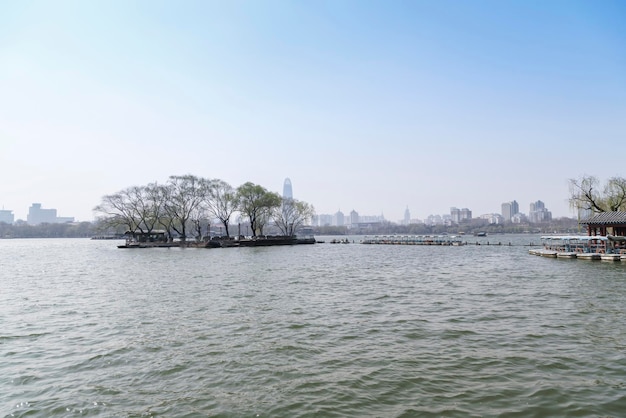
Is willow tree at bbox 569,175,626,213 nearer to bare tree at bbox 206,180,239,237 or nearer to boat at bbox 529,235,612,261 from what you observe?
boat at bbox 529,235,612,261

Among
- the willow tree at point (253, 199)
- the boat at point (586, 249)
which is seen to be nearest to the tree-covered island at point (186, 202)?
the willow tree at point (253, 199)

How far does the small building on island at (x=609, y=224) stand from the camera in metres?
43.4

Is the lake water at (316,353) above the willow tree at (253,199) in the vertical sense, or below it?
below

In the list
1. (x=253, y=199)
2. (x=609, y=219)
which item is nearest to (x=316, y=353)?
(x=609, y=219)

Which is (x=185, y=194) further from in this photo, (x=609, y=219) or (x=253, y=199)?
(x=609, y=219)

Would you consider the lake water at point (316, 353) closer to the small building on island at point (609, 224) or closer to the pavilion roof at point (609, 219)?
the pavilion roof at point (609, 219)

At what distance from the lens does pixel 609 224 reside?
145 feet

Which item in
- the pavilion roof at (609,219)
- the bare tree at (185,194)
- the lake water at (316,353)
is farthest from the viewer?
the bare tree at (185,194)

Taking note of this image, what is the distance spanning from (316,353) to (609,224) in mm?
46967

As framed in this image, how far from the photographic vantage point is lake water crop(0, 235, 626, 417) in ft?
26.8

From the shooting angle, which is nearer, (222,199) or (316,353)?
(316,353)

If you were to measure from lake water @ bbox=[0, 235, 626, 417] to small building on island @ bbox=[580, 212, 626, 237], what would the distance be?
26.8m

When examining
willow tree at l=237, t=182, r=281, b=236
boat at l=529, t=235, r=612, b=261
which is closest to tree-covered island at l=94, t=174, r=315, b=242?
willow tree at l=237, t=182, r=281, b=236

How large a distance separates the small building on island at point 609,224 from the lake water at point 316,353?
2681 cm
